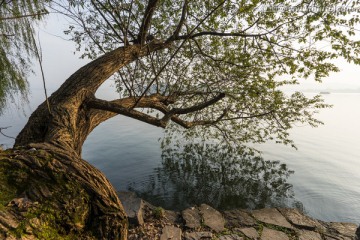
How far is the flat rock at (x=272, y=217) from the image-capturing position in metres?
6.19

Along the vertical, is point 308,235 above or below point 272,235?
Answer: above

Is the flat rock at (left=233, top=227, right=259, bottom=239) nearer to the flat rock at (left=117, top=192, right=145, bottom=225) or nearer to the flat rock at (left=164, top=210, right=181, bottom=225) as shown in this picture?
the flat rock at (left=164, top=210, right=181, bottom=225)

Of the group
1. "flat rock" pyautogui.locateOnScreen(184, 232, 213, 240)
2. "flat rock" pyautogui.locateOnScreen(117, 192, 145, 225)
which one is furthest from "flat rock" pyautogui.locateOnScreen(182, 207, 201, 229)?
"flat rock" pyautogui.locateOnScreen(117, 192, 145, 225)

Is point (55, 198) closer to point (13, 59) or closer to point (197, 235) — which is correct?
point (197, 235)

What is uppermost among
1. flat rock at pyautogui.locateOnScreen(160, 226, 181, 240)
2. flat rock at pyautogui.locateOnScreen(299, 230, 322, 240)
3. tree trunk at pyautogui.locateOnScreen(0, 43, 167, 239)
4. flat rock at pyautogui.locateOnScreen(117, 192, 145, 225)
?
tree trunk at pyautogui.locateOnScreen(0, 43, 167, 239)

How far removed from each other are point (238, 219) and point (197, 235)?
170 centimetres

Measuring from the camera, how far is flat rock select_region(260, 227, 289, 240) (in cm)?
542

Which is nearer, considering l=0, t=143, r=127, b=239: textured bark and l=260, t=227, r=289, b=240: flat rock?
l=0, t=143, r=127, b=239: textured bark

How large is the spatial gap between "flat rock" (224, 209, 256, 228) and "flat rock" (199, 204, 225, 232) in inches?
7.9

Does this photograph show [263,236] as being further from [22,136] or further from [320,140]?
[320,140]

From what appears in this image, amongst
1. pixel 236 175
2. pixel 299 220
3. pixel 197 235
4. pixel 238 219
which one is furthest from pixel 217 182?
pixel 197 235

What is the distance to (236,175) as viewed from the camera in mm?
11297

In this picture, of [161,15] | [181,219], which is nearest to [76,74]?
[161,15]

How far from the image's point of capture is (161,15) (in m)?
7.10
